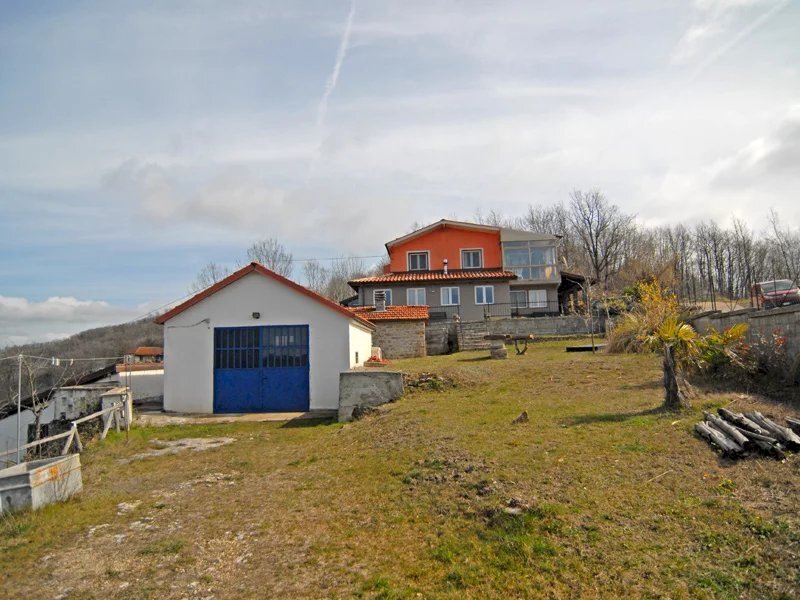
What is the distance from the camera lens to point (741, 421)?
7797mm

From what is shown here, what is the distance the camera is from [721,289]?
52.0 meters

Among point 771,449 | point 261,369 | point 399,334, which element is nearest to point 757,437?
point 771,449

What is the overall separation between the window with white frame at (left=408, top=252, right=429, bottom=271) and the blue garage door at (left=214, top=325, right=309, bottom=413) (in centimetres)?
2278

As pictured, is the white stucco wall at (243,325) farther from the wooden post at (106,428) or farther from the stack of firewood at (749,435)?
the stack of firewood at (749,435)

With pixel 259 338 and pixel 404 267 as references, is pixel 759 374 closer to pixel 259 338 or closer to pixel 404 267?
pixel 259 338

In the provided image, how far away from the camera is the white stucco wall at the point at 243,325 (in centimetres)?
1786

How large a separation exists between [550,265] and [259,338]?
26349 mm

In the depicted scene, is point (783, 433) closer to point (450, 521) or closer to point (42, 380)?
point (450, 521)

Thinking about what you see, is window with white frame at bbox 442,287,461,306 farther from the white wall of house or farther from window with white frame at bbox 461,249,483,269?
the white wall of house

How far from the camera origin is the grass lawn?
15.7 ft

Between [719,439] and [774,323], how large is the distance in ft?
23.4

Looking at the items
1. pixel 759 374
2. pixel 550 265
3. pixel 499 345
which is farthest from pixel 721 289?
pixel 759 374

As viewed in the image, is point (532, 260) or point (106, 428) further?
point (532, 260)

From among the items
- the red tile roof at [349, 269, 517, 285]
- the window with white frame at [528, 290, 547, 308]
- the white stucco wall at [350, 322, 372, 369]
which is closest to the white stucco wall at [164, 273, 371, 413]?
the white stucco wall at [350, 322, 372, 369]
